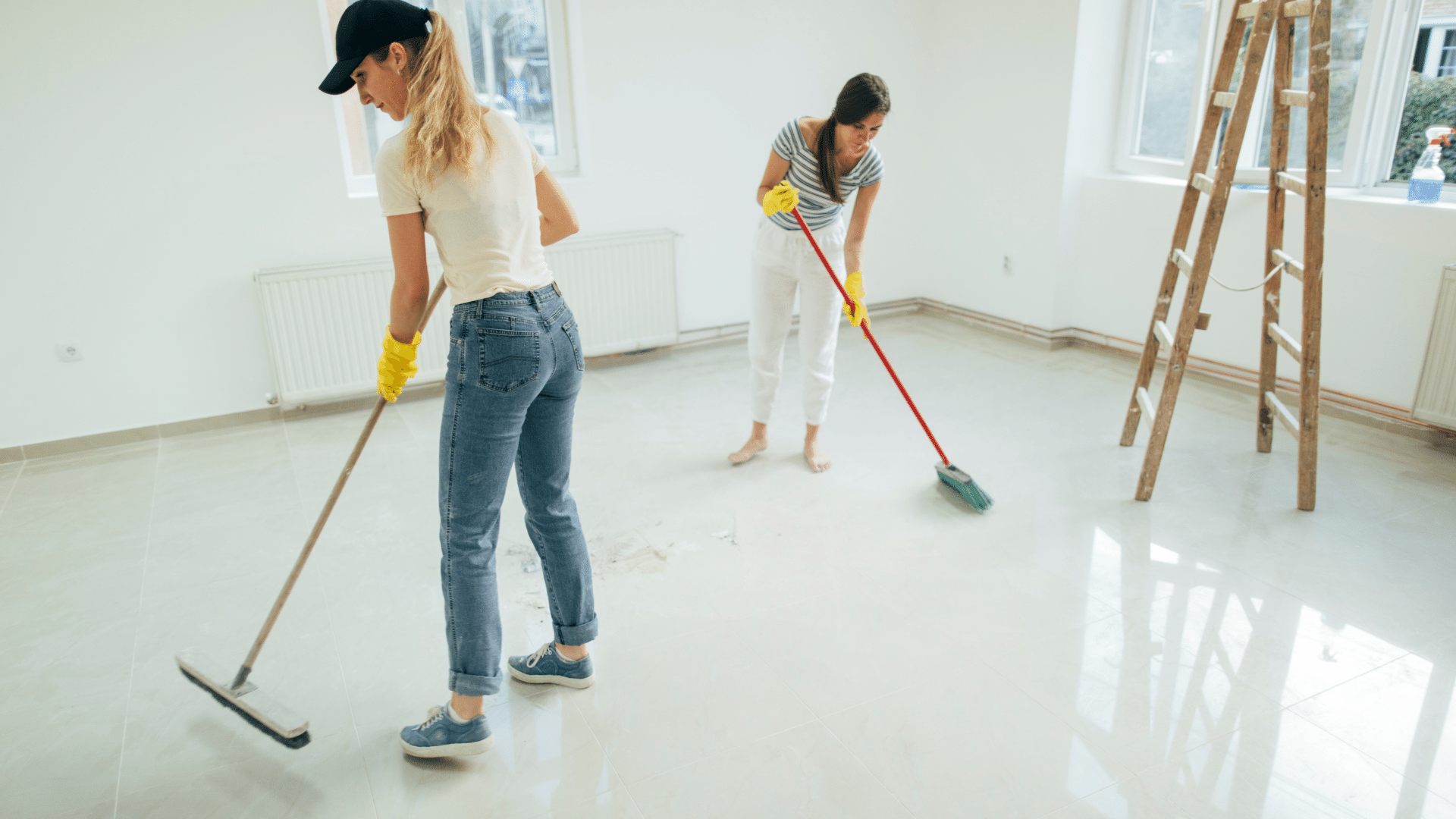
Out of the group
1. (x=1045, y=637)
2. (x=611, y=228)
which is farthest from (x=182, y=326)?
(x=1045, y=637)

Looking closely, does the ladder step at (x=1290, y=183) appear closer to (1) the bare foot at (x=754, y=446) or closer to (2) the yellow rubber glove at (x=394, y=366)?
(1) the bare foot at (x=754, y=446)

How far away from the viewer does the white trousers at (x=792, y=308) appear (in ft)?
9.55

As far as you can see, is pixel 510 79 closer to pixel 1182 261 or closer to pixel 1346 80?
pixel 1182 261

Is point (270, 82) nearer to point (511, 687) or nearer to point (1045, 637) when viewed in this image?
point (511, 687)

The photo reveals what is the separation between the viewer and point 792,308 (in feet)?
9.77

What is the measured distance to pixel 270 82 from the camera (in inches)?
138

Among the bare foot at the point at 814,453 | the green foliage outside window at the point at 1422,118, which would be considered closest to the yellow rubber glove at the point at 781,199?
the bare foot at the point at 814,453

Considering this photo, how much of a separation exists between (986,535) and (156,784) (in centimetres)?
216

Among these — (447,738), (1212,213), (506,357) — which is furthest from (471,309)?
(1212,213)

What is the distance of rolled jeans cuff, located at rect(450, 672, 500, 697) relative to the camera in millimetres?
1737

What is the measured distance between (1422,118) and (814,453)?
2.63 m

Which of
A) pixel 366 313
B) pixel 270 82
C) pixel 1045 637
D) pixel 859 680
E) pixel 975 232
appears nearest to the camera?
pixel 859 680

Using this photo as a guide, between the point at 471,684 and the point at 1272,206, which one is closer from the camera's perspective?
the point at 471,684

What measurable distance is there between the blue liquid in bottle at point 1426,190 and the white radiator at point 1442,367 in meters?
0.39
